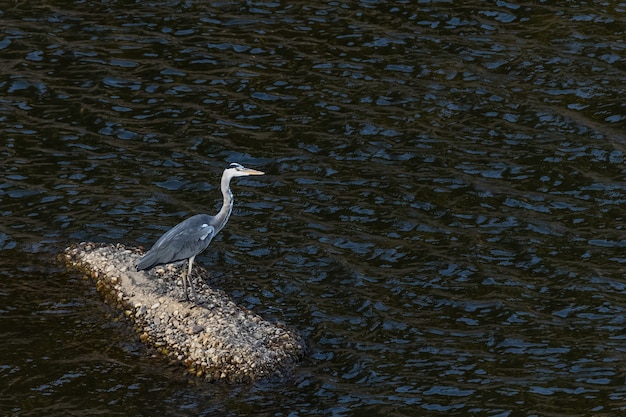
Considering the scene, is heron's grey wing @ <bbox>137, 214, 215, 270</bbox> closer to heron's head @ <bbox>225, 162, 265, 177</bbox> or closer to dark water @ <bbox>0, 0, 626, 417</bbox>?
heron's head @ <bbox>225, 162, 265, 177</bbox>

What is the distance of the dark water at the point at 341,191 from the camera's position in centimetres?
1853

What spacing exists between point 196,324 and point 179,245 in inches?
59.6

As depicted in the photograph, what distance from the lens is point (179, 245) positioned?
773 inches

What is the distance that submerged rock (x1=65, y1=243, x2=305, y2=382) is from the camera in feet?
61.8

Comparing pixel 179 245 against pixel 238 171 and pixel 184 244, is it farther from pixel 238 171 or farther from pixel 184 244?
pixel 238 171

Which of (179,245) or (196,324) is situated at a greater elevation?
(179,245)

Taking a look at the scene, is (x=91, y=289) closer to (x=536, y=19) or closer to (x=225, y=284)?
(x=225, y=284)

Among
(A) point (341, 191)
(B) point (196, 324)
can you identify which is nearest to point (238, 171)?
(B) point (196, 324)

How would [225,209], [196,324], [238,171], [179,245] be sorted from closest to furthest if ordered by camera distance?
[196,324] → [179,245] → [225,209] → [238,171]

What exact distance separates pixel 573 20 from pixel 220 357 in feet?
54.2

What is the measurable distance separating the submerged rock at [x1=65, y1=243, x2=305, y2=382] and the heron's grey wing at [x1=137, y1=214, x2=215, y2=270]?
654 mm

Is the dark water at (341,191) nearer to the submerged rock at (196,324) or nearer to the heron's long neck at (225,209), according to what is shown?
the submerged rock at (196,324)

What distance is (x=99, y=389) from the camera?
18422 mm

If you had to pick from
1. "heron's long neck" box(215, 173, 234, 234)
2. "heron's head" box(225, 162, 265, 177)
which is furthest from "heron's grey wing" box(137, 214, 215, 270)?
"heron's head" box(225, 162, 265, 177)
